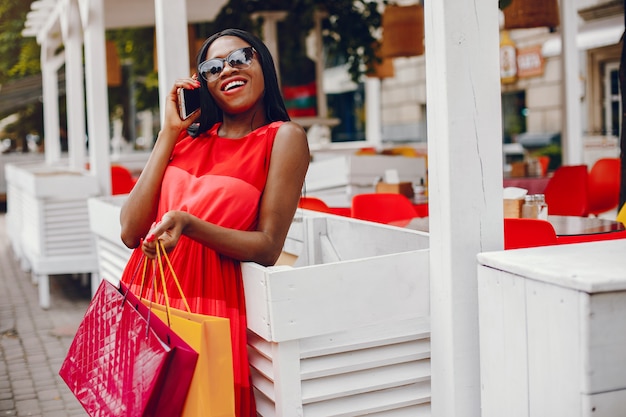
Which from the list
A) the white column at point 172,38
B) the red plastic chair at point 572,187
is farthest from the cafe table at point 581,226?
the red plastic chair at point 572,187

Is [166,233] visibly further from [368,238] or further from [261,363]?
[368,238]

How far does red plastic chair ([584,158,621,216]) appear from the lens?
8.22 meters

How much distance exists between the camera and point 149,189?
9.35 feet

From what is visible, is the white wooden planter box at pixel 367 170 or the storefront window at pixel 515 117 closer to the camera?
the white wooden planter box at pixel 367 170

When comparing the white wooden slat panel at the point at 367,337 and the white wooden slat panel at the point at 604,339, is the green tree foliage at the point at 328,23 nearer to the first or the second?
the white wooden slat panel at the point at 367,337

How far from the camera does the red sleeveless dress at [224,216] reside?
105 inches

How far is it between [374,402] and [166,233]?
33.7 inches

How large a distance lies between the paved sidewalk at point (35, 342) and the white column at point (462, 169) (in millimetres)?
2674

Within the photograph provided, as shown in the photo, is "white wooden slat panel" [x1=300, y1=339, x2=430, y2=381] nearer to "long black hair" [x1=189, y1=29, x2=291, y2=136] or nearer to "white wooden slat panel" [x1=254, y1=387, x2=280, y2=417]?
"white wooden slat panel" [x1=254, y1=387, x2=280, y2=417]

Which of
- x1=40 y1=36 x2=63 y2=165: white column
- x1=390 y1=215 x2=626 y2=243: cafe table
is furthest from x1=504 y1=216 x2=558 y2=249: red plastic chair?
x1=40 y1=36 x2=63 y2=165: white column

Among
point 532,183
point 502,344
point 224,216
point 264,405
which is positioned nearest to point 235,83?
point 224,216

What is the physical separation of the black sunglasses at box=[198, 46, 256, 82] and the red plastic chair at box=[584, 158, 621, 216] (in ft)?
20.2

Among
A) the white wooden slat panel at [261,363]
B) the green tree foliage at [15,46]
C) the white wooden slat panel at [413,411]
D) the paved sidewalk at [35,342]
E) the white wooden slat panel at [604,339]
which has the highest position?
the green tree foliage at [15,46]

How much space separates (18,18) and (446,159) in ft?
54.2
